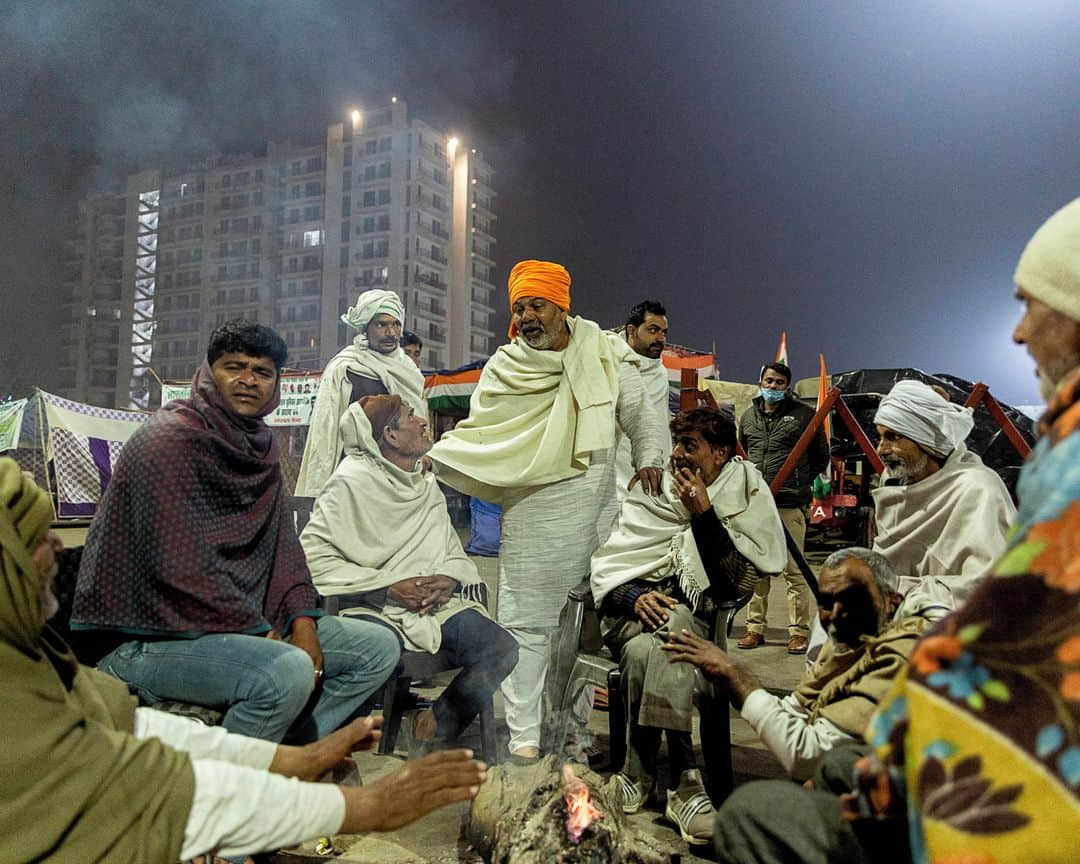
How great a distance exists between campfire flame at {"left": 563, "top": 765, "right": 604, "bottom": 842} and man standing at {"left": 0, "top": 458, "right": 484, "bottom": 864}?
864mm

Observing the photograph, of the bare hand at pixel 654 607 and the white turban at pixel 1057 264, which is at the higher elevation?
the white turban at pixel 1057 264

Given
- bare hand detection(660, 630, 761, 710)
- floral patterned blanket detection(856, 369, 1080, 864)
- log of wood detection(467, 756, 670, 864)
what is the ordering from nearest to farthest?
floral patterned blanket detection(856, 369, 1080, 864) < bare hand detection(660, 630, 761, 710) < log of wood detection(467, 756, 670, 864)

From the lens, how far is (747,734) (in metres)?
4.28

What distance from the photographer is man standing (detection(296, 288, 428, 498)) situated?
5.76m

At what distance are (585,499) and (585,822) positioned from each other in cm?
167

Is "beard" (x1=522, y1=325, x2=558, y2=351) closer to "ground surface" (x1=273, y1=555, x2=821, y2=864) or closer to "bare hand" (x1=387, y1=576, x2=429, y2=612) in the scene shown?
"bare hand" (x1=387, y1=576, x2=429, y2=612)

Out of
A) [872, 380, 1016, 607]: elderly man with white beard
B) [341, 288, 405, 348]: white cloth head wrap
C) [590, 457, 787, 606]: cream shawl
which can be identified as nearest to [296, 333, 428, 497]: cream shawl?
[341, 288, 405, 348]: white cloth head wrap

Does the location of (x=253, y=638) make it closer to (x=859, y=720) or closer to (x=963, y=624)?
(x=859, y=720)

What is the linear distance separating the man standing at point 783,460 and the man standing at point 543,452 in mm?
2770

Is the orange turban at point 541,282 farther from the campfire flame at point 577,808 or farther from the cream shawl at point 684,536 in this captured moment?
the campfire flame at point 577,808

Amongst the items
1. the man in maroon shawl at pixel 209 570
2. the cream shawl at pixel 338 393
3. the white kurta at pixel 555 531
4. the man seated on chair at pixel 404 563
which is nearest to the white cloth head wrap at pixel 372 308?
the cream shawl at pixel 338 393

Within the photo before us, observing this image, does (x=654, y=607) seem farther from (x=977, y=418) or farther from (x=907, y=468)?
(x=977, y=418)

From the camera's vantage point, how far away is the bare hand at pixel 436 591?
12.2 feet

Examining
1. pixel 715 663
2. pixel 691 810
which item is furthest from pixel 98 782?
pixel 691 810
